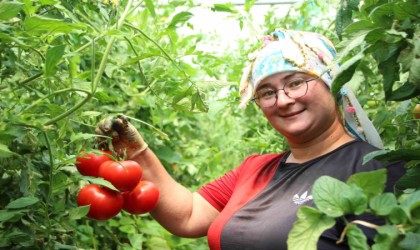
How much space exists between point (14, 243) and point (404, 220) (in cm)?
78

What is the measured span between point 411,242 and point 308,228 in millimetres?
105

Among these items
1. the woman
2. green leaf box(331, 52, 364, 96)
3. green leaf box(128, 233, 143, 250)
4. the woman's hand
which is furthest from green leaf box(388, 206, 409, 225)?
green leaf box(128, 233, 143, 250)

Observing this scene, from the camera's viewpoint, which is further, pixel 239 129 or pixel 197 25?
pixel 197 25

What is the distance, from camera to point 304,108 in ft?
4.45

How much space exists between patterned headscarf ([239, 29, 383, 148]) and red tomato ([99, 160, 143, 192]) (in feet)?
1.46

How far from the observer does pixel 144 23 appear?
56.2 inches

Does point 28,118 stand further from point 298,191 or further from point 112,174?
point 298,191

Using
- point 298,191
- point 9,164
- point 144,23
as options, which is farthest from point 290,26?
point 9,164

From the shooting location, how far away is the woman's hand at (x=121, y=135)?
4.17 ft

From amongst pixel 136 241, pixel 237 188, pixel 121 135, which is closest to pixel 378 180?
pixel 121 135

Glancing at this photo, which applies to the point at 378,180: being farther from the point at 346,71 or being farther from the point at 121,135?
the point at 121,135

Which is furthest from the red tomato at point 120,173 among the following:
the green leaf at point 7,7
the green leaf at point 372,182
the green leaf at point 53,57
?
the green leaf at point 372,182

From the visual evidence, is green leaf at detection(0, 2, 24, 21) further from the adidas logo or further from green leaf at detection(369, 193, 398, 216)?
the adidas logo

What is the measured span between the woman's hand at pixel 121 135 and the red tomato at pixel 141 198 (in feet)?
0.30
